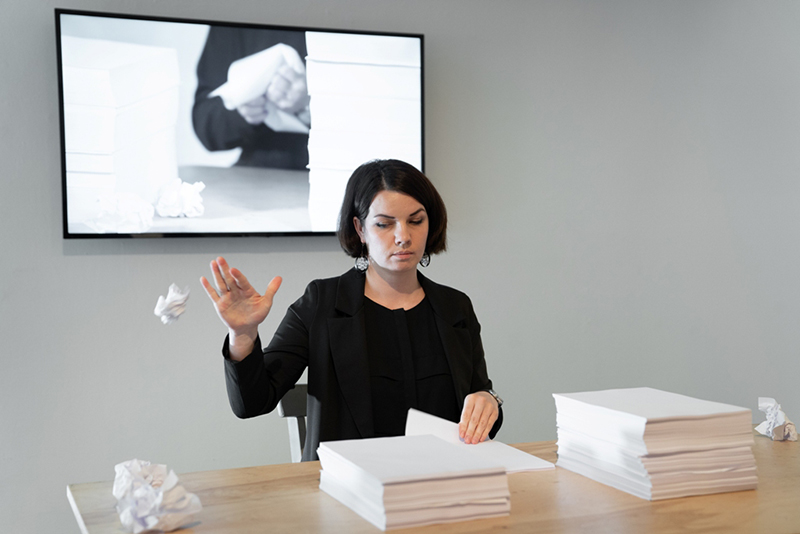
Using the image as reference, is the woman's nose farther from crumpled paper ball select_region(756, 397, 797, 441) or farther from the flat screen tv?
the flat screen tv

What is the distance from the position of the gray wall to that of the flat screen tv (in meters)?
0.10

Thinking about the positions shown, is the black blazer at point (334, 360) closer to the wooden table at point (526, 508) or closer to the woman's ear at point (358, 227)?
A: the woman's ear at point (358, 227)

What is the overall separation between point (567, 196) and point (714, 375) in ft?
3.72

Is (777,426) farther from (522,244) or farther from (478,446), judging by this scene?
(522,244)

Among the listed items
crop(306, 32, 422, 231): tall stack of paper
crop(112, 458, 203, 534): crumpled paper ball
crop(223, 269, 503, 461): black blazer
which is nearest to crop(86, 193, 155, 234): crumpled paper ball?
crop(306, 32, 422, 231): tall stack of paper

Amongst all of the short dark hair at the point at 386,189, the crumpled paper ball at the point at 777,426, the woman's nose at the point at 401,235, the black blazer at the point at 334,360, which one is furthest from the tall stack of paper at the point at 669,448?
the short dark hair at the point at 386,189

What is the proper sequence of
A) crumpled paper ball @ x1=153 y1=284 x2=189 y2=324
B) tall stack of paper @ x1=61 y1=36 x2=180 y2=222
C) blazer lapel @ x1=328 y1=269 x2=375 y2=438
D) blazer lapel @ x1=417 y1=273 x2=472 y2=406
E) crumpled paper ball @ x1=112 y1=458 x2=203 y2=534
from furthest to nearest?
tall stack of paper @ x1=61 y1=36 x2=180 y2=222
blazer lapel @ x1=417 y1=273 x2=472 y2=406
blazer lapel @ x1=328 y1=269 x2=375 y2=438
crumpled paper ball @ x1=153 y1=284 x2=189 y2=324
crumpled paper ball @ x1=112 y1=458 x2=203 y2=534

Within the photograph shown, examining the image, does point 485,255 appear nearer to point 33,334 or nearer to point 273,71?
point 273,71

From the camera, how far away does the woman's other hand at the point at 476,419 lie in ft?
5.14

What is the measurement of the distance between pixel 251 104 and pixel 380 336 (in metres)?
1.27

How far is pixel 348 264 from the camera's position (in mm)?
3018

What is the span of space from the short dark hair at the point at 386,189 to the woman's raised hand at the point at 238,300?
0.54m

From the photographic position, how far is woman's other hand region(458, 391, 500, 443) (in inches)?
61.6

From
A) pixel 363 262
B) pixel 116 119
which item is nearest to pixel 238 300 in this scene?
pixel 363 262
